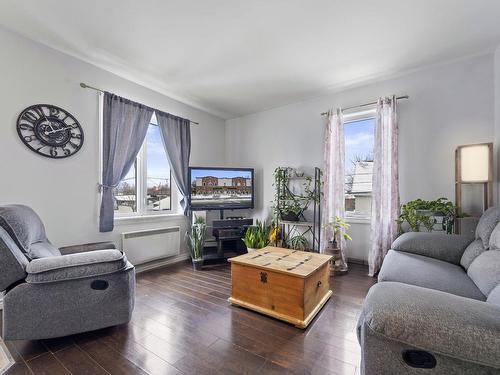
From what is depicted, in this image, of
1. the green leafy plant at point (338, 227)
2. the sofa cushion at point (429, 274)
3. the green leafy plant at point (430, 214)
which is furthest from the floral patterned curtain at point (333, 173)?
the sofa cushion at point (429, 274)

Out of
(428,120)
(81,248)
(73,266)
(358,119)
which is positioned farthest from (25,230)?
(428,120)

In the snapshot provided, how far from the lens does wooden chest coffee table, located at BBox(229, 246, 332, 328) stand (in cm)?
178

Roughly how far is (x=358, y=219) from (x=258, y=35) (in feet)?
8.46

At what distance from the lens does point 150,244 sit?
3.07 meters

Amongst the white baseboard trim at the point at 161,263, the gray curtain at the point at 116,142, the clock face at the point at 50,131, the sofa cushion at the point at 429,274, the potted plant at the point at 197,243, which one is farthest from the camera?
the potted plant at the point at 197,243

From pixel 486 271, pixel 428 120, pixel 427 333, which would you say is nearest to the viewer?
pixel 427 333

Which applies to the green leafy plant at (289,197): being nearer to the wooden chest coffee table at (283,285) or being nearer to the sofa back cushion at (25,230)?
the wooden chest coffee table at (283,285)

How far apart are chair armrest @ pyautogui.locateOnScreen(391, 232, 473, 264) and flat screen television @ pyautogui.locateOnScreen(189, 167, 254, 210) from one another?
2.26 meters

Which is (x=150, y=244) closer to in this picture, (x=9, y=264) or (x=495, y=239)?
(x=9, y=264)

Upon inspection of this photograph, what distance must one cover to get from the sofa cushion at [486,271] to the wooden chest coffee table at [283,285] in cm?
97

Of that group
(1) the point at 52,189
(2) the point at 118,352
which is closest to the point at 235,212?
(1) the point at 52,189

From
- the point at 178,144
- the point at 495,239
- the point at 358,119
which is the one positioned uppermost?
the point at 358,119

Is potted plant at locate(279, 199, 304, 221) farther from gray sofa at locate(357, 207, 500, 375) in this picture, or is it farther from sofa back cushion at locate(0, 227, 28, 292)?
sofa back cushion at locate(0, 227, 28, 292)

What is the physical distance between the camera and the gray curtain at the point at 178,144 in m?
3.35
